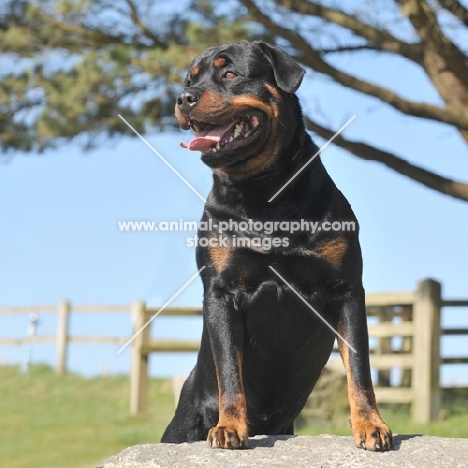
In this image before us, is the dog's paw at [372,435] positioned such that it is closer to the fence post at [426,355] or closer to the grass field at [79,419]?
the grass field at [79,419]

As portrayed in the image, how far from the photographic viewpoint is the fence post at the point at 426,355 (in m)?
9.95

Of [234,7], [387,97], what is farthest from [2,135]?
[387,97]

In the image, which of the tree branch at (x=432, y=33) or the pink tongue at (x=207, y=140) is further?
the tree branch at (x=432, y=33)

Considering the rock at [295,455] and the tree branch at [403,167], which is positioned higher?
the tree branch at [403,167]

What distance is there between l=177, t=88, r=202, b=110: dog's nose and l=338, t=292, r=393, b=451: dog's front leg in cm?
111

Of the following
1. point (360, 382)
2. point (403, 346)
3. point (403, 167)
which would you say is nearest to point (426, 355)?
point (403, 346)

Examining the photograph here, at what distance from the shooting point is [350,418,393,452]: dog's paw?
3.12m

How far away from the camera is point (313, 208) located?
342 centimetres

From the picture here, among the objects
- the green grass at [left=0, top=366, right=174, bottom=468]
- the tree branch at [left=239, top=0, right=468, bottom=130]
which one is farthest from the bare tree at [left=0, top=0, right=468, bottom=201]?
the green grass at [left=0, top=366, right=174, bottom=468]

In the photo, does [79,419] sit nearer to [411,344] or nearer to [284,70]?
[411,344]

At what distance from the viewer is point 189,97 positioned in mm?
3379

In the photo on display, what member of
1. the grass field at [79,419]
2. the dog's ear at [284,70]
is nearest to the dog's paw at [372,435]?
the dog's ear at [284,70]

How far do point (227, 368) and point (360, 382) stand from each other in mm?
558

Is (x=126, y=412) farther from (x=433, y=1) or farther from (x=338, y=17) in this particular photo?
(x=433, y=1)
